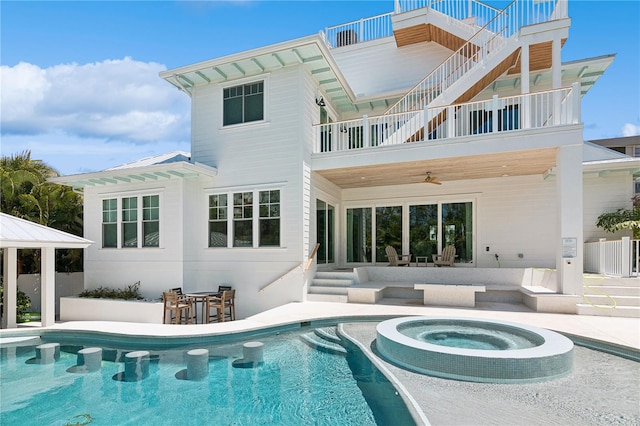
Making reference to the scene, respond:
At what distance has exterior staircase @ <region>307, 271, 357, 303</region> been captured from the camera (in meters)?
10.4

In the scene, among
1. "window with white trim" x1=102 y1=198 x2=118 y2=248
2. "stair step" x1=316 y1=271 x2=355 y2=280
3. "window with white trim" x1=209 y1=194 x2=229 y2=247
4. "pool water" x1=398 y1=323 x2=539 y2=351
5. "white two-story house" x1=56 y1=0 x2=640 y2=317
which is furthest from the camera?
"window with white trim" x1=102 y1=198 x2=118 y2=248

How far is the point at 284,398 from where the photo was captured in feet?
15.4

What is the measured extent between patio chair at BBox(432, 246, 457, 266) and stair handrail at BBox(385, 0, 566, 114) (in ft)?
15.9

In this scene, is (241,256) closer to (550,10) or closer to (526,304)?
(526,304)

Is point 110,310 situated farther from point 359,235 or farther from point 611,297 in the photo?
point 611,297

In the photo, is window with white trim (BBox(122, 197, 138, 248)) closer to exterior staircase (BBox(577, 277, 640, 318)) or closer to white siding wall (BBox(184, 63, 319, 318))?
white siding wall (BBox(184, 63, 319, 318))

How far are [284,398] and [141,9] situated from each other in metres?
12.4

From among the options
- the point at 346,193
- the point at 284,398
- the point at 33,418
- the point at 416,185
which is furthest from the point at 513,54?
the point at 33,418

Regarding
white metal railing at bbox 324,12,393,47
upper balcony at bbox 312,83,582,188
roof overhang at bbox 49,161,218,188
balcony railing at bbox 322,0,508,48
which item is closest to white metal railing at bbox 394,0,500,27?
balcony railing at bbox 322,0,508,48

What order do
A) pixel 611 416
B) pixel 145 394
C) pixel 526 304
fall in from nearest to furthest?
pixel 611 416, pixel 145 394, pixel 526 304

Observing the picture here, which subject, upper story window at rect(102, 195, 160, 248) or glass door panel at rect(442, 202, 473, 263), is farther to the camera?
glass door panel at rect(442, 202, 473, 263)

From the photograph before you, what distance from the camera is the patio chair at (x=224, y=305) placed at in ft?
32.0

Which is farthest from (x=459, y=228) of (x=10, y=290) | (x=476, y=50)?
(x=10, y=290)

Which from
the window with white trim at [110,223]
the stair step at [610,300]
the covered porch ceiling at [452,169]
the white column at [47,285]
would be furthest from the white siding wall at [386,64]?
the white column at [47,285]
